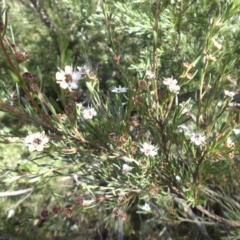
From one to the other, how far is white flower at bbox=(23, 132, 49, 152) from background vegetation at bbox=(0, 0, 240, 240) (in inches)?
2.6

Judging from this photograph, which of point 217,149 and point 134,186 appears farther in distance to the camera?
point 134,186

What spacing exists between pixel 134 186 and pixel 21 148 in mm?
2259

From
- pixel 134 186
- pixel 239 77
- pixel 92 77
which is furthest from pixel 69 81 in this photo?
pixel 239 77

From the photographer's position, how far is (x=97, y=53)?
3.38m

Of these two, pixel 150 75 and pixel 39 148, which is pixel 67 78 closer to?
pixel 39 148

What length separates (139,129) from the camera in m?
1.33

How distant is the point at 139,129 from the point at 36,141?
0.58m

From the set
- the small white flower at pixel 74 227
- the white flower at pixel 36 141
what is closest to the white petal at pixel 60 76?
the white flower at pixel 36 141

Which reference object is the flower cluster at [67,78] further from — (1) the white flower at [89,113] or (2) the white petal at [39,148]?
(1) the white flower at [89,113]

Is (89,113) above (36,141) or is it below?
above

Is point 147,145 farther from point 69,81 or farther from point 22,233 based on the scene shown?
point 22,233

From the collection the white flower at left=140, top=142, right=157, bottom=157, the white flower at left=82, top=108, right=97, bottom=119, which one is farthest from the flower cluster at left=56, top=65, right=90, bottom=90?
the white flower at left=140, top=142, right=157, bottom=157

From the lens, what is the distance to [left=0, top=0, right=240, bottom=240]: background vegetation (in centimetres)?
98

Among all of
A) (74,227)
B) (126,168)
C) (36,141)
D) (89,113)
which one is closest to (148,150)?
(126,168)
